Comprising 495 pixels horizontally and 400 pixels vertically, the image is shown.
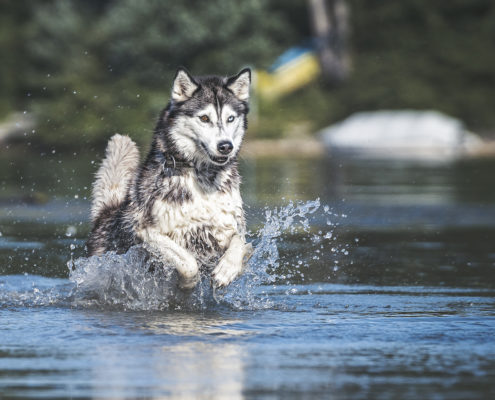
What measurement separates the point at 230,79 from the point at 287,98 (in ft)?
83.9

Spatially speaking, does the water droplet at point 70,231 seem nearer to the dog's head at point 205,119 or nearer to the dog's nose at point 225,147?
the dog's head at point 205,119

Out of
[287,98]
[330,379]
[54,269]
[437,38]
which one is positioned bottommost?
[330,379]

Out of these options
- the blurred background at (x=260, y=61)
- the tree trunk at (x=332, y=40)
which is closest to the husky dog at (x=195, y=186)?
the blurred background at (x=260, y=61)

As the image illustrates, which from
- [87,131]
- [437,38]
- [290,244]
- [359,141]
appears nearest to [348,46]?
[437,38]

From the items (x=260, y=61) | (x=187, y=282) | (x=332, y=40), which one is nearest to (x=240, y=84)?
(x=187, y=282)

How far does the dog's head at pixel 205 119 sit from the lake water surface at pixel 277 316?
2.75ft

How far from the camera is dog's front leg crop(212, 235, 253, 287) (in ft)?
23.8

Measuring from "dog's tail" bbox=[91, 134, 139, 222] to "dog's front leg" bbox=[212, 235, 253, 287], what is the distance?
1334 mm

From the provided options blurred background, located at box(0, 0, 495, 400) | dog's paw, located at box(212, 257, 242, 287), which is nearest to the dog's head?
blurred background, located at box(0, 0, 495, 400)

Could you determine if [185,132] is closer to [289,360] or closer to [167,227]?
[167,227]

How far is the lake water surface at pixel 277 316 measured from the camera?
17.0 feet

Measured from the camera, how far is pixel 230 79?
25.2 feet

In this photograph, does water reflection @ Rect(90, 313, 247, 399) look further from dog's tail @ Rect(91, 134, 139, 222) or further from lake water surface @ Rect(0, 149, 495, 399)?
dog's tail @ Rect(91, 134, 139, 222)

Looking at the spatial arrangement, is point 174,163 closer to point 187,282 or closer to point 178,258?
point 178,258
